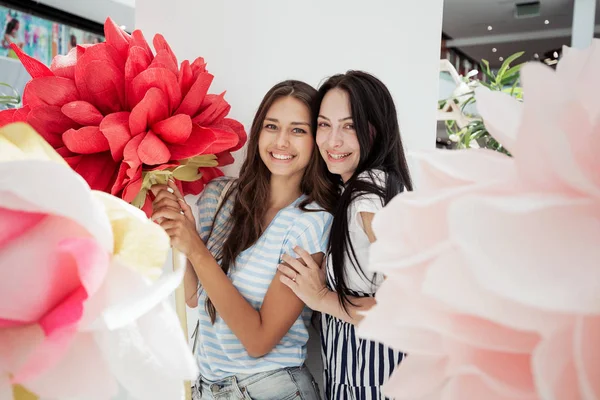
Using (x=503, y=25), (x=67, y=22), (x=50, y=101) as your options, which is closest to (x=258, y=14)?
(x=50, y=101)

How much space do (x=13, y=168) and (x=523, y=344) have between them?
139mm

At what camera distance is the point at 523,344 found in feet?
0.47

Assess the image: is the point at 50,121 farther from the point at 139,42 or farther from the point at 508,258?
the point at 508,258

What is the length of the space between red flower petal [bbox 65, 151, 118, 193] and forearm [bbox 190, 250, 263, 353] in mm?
429

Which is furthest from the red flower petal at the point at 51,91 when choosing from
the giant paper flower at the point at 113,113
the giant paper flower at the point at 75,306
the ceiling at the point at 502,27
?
the ceiling at the point at 502,27

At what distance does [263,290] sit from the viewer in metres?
1.18

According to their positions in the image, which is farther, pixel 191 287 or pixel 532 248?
pixel 191 287

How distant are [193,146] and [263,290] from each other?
63cm

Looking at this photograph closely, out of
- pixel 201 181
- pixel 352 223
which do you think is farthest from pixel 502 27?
pixel 201 181

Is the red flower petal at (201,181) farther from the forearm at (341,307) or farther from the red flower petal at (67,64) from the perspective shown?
the forearm at (341,307)

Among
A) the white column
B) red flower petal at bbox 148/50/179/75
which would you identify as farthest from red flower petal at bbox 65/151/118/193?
the white column

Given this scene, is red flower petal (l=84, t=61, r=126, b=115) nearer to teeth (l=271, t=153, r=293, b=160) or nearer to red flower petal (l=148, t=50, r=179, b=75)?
red flower petal (l=148, t=50, r=179, b=75)

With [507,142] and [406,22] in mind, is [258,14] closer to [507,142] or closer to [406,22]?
[406,22]

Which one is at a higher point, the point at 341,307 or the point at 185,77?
the point at 185,77
